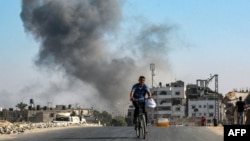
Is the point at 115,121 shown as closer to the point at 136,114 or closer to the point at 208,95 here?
the point at 208,95

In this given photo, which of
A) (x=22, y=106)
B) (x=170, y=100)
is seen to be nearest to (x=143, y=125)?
(x=170, y=100)

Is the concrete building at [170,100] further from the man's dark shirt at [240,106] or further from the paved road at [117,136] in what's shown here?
the paved road at [117,136]

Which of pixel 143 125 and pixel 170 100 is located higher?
pixel 170 100

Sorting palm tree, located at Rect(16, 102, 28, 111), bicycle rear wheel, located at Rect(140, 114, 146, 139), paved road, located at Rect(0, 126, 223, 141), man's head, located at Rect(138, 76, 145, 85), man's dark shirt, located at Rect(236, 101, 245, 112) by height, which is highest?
palm tree, located at Rect(16, 102, 28, 111)

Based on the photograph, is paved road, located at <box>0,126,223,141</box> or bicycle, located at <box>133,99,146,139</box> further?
paved road, located at <box>0,126,223,141</box>

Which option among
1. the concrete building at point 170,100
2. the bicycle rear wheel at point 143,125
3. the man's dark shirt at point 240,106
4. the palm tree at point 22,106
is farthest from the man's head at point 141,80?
Result: the palm tree at point 22,106

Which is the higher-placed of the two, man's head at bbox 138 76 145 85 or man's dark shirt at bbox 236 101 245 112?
man's head at bbox 138 76 145 85

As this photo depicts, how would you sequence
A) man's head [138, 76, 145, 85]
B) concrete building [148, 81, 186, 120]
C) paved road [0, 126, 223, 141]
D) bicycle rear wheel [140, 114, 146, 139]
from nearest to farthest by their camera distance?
man's head [138, 76, 145, 85], bicycle rear wheel [140, 114, 146, 139], paved road [0, 126, 223, 141], concrete building [148, 81, 186, 120]

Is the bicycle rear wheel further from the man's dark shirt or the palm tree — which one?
the palm tree

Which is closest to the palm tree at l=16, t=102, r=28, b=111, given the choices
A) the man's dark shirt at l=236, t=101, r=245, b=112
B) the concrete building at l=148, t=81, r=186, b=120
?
the concrete building at l=148, t=81, r=186, b=120

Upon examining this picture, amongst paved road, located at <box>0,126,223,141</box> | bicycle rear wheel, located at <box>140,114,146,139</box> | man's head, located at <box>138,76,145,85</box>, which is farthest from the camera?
paved road, located at <box>0,126,223,141</box>

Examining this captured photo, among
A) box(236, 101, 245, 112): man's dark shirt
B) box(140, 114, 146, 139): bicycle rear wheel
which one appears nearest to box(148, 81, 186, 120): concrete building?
box(236, 101, 245, 112): man's dark shirt

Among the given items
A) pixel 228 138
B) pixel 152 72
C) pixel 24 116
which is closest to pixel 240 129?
pixel 228 138

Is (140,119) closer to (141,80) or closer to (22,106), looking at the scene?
(141,80)
